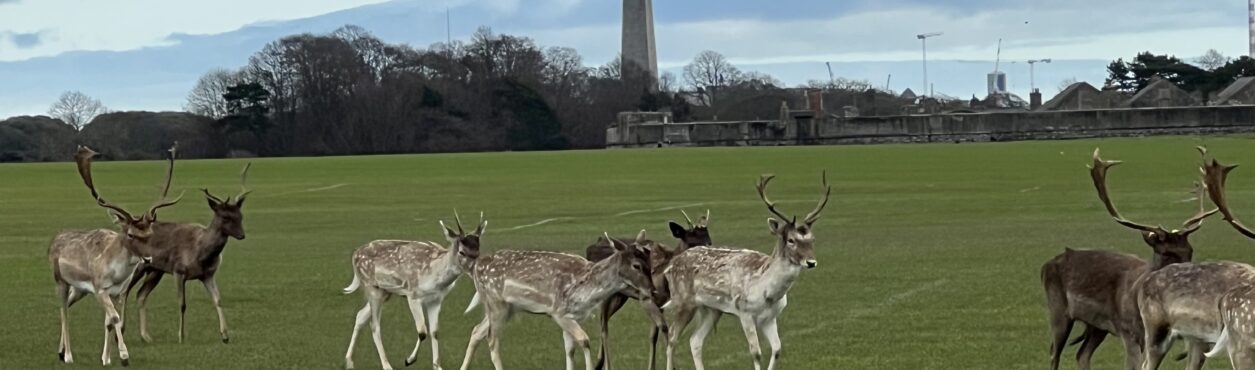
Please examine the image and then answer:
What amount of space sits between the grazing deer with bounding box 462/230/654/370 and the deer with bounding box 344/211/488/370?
0.34 m

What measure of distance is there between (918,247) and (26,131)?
11523cm

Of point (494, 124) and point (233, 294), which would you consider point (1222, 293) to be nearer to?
point (233, 294)

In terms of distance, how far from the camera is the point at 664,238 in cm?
2864

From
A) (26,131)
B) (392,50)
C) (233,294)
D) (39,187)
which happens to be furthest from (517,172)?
(392,50)

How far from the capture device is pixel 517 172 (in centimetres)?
6291

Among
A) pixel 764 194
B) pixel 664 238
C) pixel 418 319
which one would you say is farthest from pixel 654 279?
pixel 664 238

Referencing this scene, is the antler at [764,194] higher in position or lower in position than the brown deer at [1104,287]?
higher

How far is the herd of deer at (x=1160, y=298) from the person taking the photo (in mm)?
10406

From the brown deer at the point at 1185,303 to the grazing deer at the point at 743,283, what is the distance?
2.37 meters

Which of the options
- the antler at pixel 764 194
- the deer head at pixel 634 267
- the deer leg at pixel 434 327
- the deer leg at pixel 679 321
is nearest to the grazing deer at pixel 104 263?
the deer leg at pixel 434 327

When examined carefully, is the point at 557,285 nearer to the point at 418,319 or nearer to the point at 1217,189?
the point at 418,319

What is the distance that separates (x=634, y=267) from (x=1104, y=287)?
10.6 feet

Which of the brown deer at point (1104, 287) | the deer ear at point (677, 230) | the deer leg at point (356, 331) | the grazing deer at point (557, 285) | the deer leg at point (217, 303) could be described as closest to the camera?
the brown deer at point (1104, 287)

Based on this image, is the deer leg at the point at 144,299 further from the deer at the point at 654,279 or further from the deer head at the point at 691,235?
the deer head at the point at 691,235
